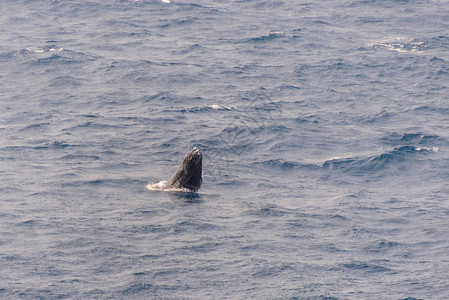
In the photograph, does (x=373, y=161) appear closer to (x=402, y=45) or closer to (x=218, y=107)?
(x=218, y=107)

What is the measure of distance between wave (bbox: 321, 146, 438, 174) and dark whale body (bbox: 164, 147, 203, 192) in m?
6.47

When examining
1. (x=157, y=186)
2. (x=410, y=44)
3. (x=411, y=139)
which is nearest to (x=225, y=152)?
(x=157, y=186)

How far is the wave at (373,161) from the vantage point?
26844 millimetres

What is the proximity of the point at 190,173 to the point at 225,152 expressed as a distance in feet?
16.8

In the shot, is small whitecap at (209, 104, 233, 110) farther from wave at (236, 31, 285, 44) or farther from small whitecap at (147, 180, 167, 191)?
wave at (236, 31, 285, 44)

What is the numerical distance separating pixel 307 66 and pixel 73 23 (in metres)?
20.9

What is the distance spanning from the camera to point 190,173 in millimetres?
23422

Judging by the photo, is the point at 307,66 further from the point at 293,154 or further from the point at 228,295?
the point at 228,295

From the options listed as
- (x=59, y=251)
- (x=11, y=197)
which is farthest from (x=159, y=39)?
(x=59, y=251)

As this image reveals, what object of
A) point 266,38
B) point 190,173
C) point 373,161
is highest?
point 266,38

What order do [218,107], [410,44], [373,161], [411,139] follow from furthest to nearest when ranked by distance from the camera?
1. [410,44]
2. [218,107]
3. [411,139]
4. [373,161]

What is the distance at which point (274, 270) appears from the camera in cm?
1759

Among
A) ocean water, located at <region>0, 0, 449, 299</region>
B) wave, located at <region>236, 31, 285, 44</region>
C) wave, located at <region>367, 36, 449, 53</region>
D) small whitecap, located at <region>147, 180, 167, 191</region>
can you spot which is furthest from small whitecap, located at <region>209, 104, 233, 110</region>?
wave, located at <region>367, 36, 449, 53</region>

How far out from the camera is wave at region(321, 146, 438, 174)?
2684cm
